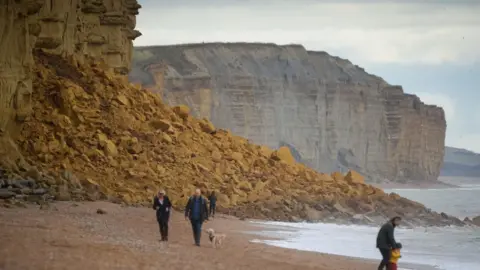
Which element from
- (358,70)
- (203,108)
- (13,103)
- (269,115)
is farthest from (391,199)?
(358,70)

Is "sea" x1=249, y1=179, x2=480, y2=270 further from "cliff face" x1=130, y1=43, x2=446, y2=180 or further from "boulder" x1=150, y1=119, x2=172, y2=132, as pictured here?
"cliff face" x1=130, y1=43, x2=446, y2=180

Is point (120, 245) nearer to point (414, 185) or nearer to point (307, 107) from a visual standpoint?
point (307, 107)

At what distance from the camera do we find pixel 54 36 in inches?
1551

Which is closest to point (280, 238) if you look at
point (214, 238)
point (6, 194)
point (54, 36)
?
point (6, 194)

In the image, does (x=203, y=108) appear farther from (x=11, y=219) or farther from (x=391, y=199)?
(x=11, y=219)

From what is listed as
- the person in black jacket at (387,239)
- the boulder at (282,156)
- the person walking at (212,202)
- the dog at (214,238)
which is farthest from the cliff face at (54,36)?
the person in black jacket at (387,239)

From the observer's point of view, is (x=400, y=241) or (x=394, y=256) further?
(x=400, y=241)

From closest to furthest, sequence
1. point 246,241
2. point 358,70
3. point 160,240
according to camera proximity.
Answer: point 160,240 < point 246,241 < point 358,70

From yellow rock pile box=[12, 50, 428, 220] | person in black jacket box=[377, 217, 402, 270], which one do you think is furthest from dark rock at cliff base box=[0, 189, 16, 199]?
person in black jacket box=[377, 217, 402, 270]

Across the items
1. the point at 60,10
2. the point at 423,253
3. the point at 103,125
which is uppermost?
the point at 60,10

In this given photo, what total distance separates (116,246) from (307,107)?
118 meters

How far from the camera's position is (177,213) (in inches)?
1364

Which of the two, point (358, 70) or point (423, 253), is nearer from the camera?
point (423, 253)

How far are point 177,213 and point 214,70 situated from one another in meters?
107
